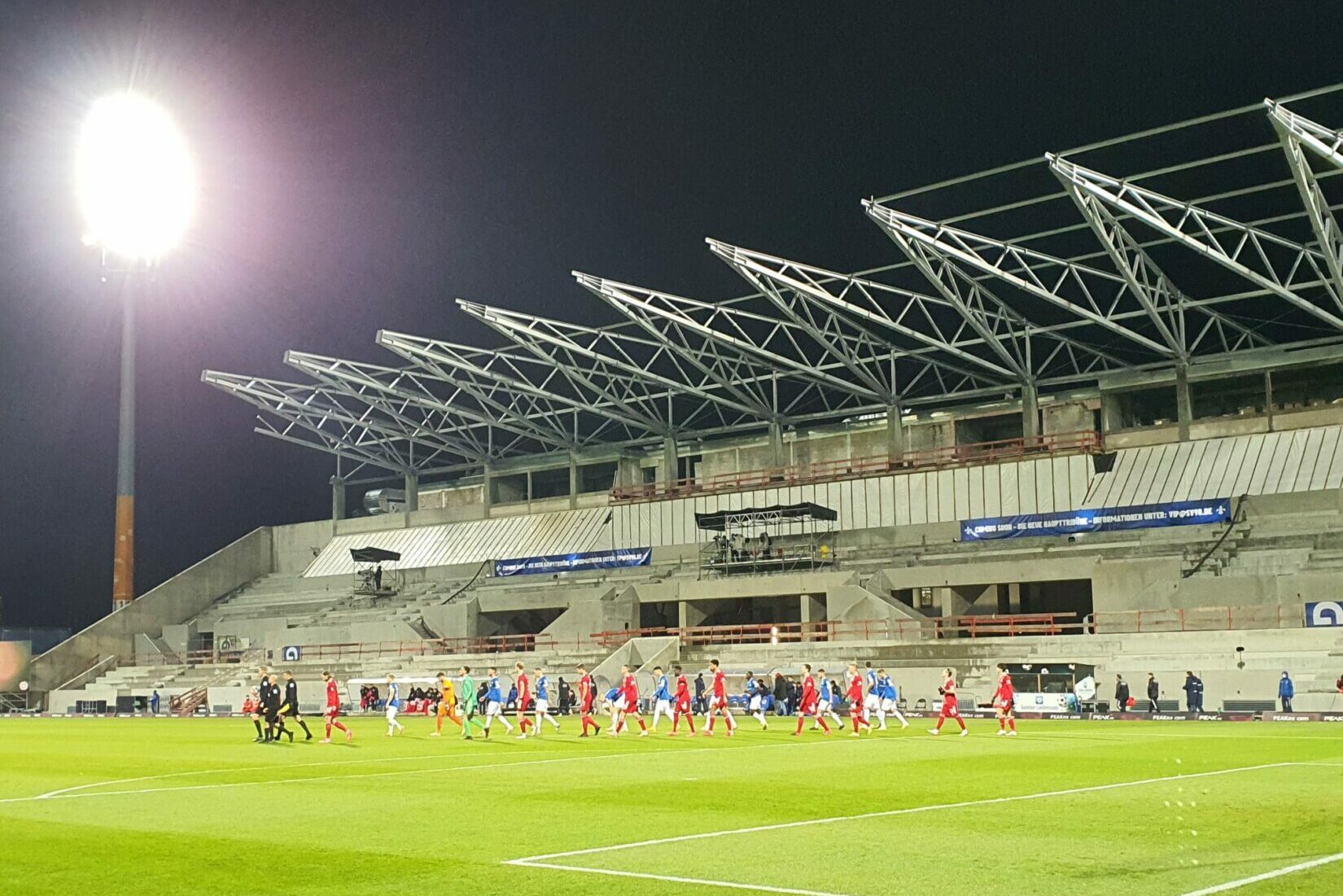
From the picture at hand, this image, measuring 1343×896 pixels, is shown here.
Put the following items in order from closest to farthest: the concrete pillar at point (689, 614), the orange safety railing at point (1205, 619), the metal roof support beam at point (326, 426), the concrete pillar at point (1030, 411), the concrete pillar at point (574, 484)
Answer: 1. the orange safety railing at point (1205, 619)
2. the concrete pillar at point (1030, 411)
3. the concrete pillar at point (689, 614)
4. the metal roof support beam at point (326, 426)
5. the concrete pillar at point (574, 484)

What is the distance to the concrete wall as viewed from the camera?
71438mm

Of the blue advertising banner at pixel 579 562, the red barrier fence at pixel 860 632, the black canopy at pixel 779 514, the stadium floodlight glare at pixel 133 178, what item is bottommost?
the red barrier fence at pixel 860 632

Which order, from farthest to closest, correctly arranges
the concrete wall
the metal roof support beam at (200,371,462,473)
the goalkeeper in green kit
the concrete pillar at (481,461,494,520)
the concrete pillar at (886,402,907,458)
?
the concrete pillar at (481,461,494,520)
the metal roof support beam at (200,371,462,473)
the concrete wall
the concrete pillar at (886,402,907,458)
the goalkeeper in green kit

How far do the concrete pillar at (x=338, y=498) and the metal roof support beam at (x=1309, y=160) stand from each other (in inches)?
2358

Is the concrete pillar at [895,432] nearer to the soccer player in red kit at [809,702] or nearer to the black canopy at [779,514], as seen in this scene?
the black canopy at [779,514]

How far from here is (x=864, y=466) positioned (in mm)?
66062

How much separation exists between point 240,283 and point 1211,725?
143ft

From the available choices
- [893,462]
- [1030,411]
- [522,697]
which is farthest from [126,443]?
[1030,411]

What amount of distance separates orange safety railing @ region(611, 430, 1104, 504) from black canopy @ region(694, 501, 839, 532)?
2066 millimetres

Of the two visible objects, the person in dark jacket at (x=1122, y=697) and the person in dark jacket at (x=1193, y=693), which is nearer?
the person in dark jacket at (x=1193, y=693)

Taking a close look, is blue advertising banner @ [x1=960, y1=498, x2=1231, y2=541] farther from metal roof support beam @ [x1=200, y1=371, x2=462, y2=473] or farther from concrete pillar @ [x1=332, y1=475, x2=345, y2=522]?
concrete pillar @ [x1=332, y1=475, x2=345, y2=522]

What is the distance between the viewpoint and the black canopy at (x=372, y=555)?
248ft

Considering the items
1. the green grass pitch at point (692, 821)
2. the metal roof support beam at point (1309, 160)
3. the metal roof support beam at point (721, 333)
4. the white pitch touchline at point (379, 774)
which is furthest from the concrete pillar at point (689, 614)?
the green grass pitch at point (692, 821)

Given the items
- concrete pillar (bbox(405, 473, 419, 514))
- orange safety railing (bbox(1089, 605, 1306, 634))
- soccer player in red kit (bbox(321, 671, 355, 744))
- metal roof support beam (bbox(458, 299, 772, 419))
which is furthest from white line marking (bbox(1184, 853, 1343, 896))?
→ concrete pillar (bbox(405, 473, 419, 514))
